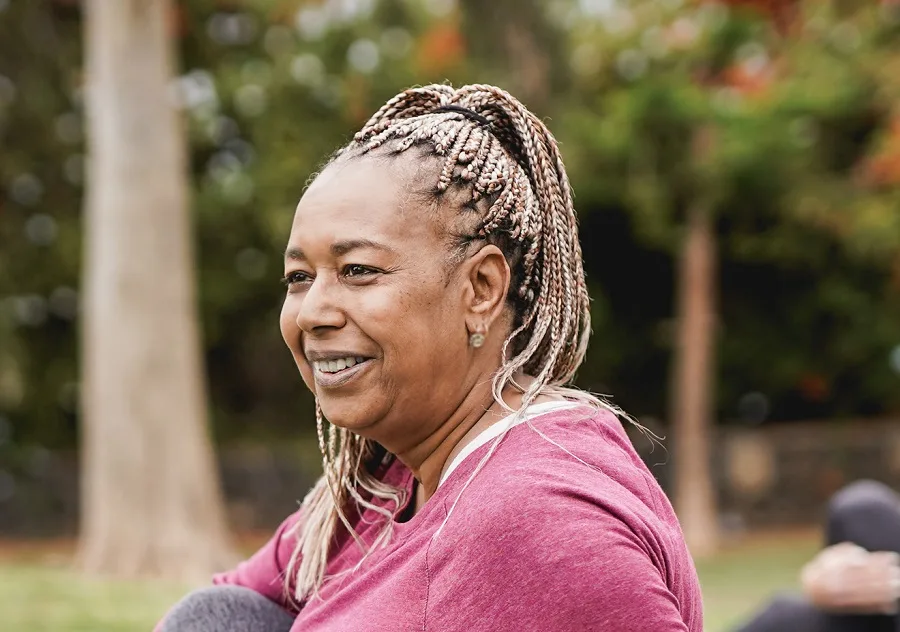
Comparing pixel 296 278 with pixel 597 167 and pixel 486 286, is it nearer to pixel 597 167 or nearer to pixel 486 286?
pixel 486 286

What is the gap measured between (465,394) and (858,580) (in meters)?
1.89

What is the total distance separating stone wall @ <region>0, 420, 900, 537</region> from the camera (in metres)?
16.9

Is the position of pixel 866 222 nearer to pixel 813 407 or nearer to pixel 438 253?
pixel 813 407

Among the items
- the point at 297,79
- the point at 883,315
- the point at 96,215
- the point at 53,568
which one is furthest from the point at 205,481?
the point at 883,315

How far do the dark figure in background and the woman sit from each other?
167cm

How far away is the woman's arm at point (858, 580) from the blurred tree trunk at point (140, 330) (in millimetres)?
7414

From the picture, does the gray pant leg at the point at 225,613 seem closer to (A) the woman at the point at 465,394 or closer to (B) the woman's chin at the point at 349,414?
(A) the woman at the point at 465,394

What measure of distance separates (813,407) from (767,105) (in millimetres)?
Result: 6921

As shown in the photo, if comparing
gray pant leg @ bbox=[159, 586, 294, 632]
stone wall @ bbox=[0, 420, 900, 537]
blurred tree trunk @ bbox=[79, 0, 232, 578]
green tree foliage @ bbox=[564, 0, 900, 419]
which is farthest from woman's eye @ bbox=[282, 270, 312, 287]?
stone wall @ bbox=[0, 420, 900, 537]

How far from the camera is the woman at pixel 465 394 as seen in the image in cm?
147

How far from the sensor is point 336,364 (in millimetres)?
1790

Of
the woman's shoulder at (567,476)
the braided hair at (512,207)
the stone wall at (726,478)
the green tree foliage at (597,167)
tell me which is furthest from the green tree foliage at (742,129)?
the woman's shoulder at (567,476)

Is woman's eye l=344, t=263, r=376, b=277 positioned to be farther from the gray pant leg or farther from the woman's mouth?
the gray pant leg

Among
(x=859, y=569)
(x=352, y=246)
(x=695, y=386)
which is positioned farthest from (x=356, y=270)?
(x=695, y=386)
